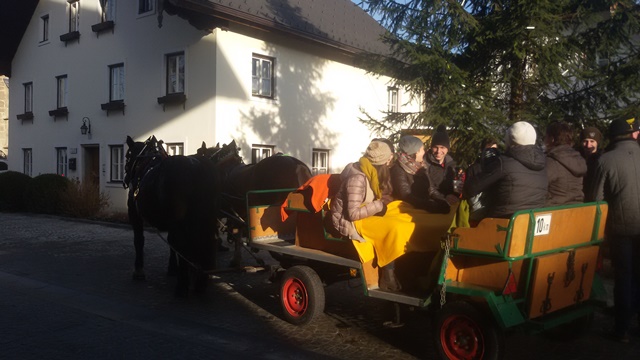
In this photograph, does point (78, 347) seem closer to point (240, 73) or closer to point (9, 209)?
point (240, 73)

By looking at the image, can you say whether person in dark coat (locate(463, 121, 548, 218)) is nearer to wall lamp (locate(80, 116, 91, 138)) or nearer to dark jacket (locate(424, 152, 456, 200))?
dark jacket (locate(424, 152, 456, 200))

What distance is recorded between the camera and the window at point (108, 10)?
1911cm

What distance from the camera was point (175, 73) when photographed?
16812 mm

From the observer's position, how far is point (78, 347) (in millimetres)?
5305

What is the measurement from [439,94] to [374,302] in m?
3.64

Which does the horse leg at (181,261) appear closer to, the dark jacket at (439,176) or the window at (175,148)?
the dark jacket at (439,176)

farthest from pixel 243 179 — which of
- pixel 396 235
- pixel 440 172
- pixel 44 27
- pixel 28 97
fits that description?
pixel 28 97

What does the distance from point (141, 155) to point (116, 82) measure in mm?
11536

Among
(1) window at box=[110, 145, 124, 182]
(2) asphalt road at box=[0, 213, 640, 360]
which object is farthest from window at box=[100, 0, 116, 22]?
(2) asphalt road at box=[0, 213, 640, 360]

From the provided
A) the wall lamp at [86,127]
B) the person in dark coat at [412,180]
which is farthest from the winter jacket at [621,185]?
the wall lamp at [86,127]

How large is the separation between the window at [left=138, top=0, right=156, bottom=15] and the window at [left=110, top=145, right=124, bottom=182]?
4236 millimetres

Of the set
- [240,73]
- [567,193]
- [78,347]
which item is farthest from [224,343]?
[240,73]

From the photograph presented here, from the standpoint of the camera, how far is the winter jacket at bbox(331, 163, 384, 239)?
5289mm

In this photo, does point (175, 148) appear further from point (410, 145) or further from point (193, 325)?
point (410, 145)
